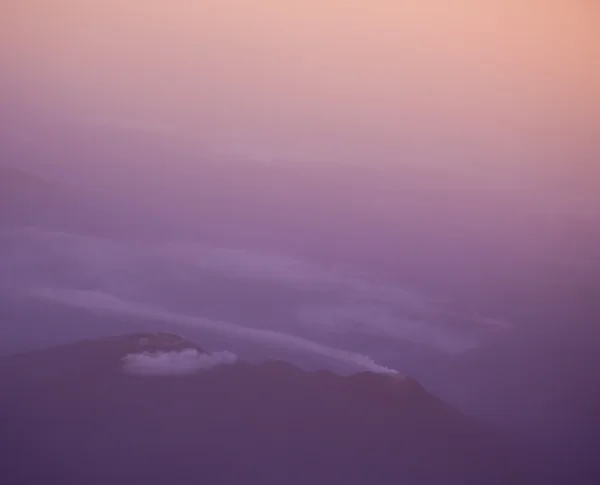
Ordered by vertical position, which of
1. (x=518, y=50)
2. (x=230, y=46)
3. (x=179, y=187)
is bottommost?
(x=179, y=187)

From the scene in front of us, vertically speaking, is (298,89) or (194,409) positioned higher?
(298,89)

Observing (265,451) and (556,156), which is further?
(556,156)

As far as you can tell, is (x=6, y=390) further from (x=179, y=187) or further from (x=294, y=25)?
(x=294, y=25)

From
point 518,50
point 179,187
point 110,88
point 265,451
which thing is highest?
point 518,50

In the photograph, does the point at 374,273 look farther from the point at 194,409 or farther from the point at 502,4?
the point at 502,4

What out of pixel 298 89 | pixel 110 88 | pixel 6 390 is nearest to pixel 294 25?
pixel 298 89

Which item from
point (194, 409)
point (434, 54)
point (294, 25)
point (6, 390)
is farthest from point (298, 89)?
point (6, 390)
